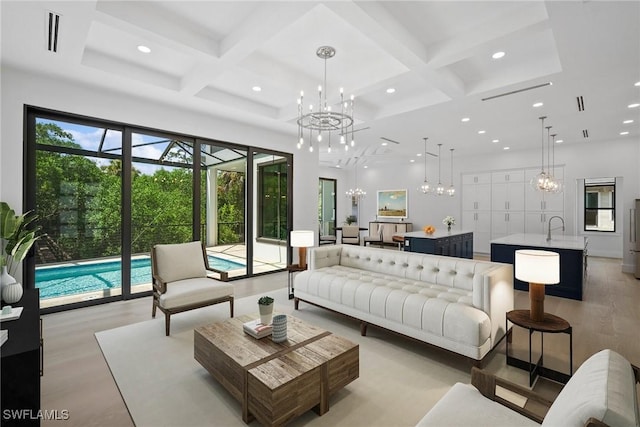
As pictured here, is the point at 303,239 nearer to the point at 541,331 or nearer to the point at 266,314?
the point at 266,314

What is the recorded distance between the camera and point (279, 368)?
1.95 metres

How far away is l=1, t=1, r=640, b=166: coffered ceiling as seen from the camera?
267 cm

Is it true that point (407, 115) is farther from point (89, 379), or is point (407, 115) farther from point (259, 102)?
point (89, 379)

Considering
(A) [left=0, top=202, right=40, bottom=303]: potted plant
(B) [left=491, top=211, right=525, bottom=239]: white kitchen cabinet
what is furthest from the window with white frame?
(A) [left=0, top=202, right=40, bottom=303]: potted plant

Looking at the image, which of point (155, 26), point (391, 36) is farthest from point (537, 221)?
point (155, 26)

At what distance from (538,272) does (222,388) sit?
2.65 metres

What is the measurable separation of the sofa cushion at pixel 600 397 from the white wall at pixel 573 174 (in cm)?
735

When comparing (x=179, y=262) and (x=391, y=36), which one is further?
(x=179, y=262)

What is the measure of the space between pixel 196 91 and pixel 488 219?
28.4 ft

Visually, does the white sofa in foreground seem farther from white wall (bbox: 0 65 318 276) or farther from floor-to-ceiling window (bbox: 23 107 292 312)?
white wall (bbox: 0 65 318 276)

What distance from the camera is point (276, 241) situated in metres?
6.55

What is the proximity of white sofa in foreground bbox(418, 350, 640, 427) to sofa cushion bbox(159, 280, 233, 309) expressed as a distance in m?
2.84

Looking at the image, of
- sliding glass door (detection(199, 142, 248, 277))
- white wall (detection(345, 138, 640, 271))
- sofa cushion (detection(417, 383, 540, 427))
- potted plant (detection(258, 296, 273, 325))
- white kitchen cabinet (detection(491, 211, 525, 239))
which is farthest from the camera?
white kitchen cabinet (detection(491, 211, 525, 239))

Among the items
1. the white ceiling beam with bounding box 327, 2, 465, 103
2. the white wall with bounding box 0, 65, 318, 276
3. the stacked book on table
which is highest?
the white ceiling beam with bounding box 327, 2, 465, 103
